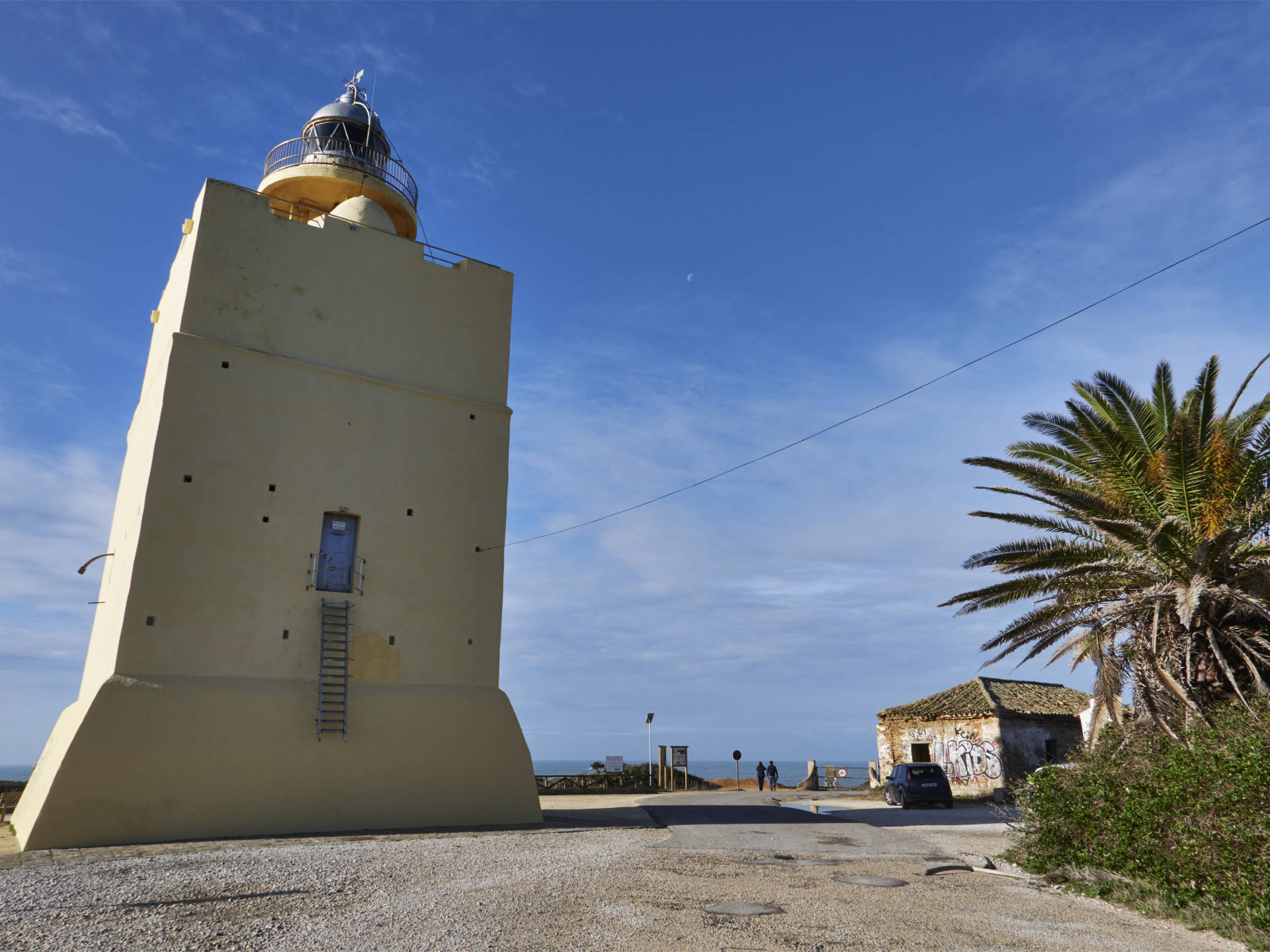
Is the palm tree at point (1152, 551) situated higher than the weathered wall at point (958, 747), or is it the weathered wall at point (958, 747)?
the palm tree at point (1152, 551)

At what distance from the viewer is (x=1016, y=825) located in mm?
11633

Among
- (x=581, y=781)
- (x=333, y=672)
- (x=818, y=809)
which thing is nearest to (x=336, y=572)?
(x=333, y=672)

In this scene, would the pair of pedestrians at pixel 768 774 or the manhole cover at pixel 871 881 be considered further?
the pair of pedestrians at pixel 768 774

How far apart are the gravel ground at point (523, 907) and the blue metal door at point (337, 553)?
18.4ft

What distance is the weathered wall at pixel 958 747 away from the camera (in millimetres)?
26047

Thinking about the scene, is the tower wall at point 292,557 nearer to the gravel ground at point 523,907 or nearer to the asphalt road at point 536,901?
the asphalt road at point 536,901

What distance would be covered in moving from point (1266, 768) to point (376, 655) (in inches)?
535

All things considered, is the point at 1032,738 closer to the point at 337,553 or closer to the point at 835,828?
the point at 835,828

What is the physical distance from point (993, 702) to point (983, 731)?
1.19 meters

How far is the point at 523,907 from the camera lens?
757 centimetres

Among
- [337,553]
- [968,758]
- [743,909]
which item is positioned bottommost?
[743,909]

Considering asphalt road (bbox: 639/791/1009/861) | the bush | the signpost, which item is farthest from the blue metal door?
the signpost

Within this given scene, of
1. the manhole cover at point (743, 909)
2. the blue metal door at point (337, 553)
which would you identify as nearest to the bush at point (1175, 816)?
Result: the manhole cover at point (743, 909)

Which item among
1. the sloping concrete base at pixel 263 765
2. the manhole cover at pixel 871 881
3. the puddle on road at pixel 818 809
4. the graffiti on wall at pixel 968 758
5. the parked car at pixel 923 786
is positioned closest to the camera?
the manhole cover at pixel 871 881
